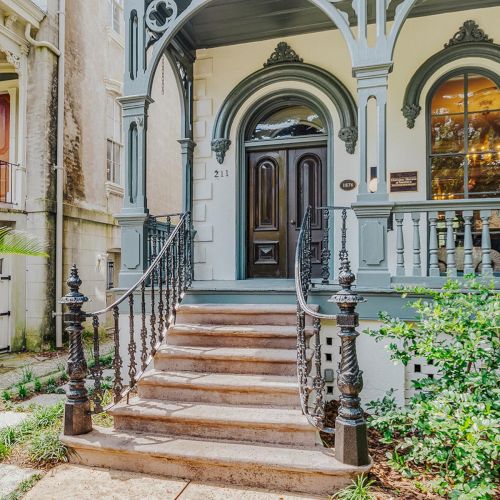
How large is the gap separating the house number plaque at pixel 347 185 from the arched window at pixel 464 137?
1.03m

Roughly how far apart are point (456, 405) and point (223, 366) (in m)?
1.96

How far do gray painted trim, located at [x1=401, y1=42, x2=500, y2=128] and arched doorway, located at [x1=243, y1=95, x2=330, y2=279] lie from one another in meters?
1.15

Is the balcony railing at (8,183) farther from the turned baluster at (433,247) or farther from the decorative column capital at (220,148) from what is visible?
the turned baluster at (433,247)

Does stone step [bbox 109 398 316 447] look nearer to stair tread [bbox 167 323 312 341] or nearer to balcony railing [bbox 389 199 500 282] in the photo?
stair tread [bbox 167 323 312 341]

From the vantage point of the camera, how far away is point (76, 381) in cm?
334

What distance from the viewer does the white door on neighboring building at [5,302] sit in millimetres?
7164

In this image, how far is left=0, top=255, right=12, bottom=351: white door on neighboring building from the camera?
716 centimetres

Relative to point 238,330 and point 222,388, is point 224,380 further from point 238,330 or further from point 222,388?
point 238,330

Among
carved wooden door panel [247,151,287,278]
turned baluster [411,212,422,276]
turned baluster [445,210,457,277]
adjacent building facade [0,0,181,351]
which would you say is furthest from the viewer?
adjacent building facade [0,0,181,351]

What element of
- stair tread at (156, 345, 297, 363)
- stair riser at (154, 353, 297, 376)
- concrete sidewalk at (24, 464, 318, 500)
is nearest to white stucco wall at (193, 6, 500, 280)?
stair tread at (156, 345, 297, 363)

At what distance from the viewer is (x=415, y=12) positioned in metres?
5.60

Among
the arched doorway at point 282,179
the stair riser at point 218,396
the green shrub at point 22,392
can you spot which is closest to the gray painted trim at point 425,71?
the arched doorway at point 282,179

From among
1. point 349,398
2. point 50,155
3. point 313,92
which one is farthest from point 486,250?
point 50,155

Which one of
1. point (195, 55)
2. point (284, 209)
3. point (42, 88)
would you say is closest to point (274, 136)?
point (284, 209)
